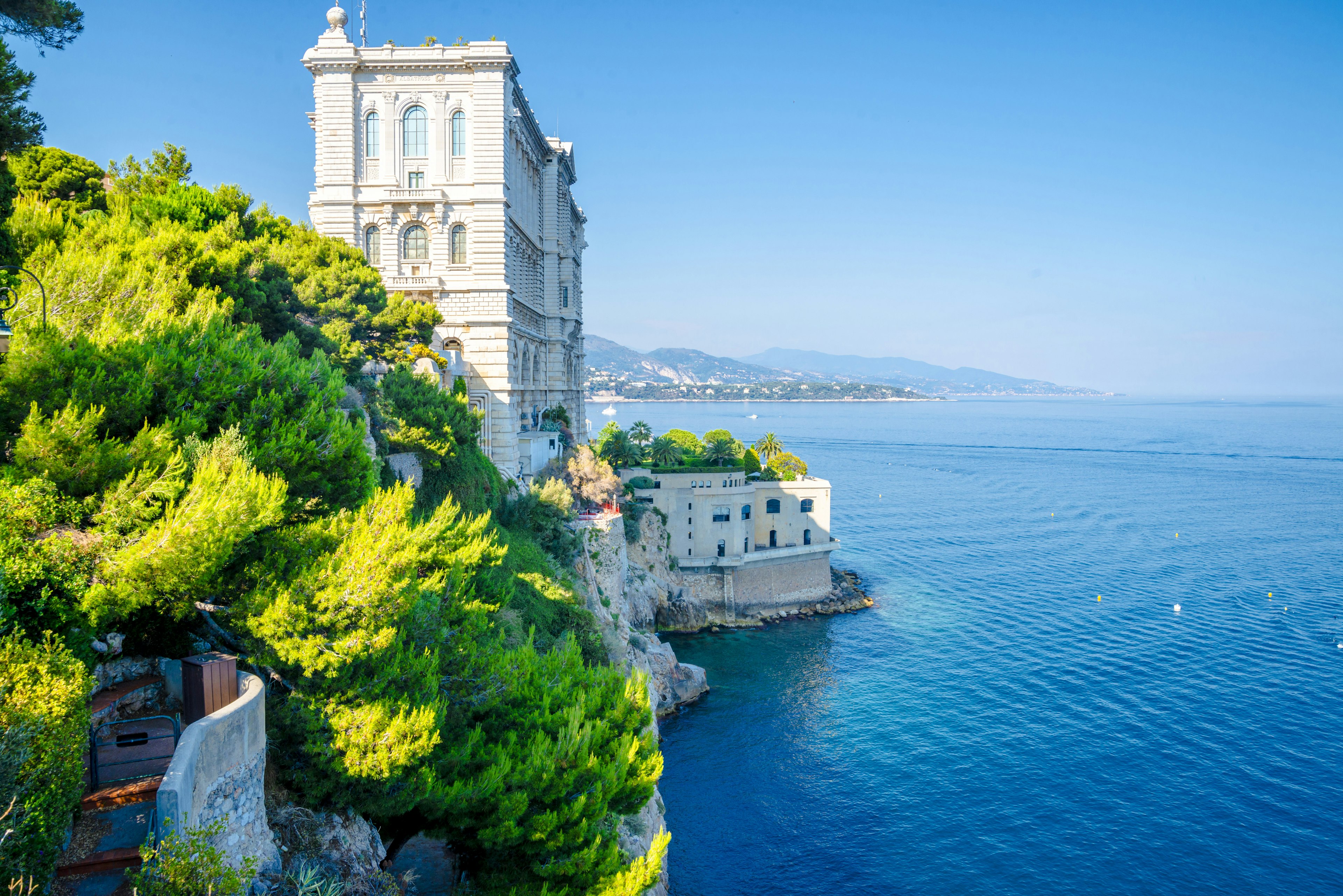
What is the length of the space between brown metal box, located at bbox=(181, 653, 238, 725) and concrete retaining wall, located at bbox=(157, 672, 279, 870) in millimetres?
198

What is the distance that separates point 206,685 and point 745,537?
179ft

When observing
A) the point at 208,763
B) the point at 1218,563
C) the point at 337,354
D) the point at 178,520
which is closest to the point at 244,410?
the point at 178,520

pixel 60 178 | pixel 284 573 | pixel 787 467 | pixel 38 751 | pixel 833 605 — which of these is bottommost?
pixel 833 605

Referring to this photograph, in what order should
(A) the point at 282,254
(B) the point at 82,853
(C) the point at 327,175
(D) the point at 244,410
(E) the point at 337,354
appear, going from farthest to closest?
(C) the point at 327,175 < (A) the point at 282,254 < (E) the point at 337,354 < (D) the point at 244,410 < (B) the point at 82,853

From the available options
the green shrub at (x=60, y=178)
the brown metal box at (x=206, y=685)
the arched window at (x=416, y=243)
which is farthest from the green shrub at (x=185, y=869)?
the arched window at (x=416, y=243)

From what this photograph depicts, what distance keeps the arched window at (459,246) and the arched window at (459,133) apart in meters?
3.93

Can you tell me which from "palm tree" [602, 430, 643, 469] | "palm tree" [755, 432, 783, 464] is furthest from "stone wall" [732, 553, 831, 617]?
"palm tree" [755, 432, 783, 464]

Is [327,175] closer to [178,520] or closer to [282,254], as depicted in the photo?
[282,254]

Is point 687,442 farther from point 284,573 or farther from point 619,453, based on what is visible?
point 284,573

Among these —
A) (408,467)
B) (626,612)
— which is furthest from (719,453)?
(408,467)

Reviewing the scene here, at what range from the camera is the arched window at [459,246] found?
42812 mm

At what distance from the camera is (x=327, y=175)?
42.8 m

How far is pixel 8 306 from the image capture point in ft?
43.5

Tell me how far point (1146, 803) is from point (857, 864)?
13847mm
